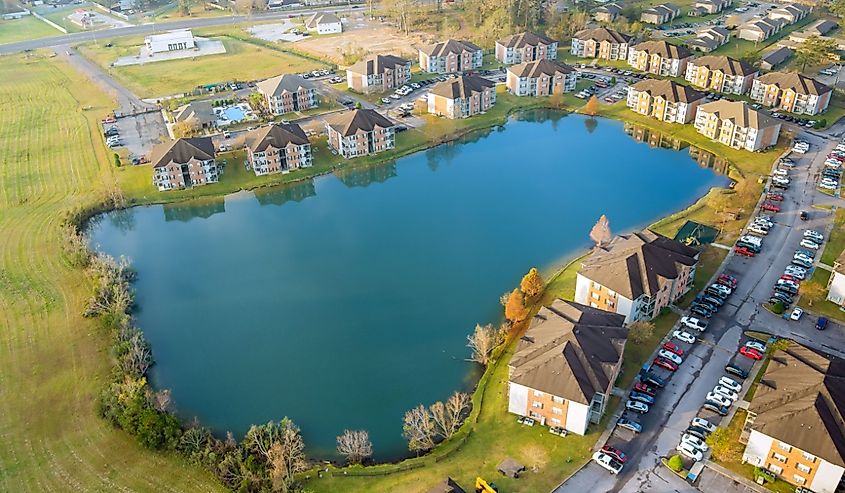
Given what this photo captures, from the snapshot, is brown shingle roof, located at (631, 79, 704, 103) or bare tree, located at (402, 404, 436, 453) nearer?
bare tree, located at (402, 404, 436, 453)

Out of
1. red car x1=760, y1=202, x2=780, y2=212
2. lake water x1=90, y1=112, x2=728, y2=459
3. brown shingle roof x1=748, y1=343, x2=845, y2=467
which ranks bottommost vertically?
lake water x1=90, y1=112, x2=728, y2=459

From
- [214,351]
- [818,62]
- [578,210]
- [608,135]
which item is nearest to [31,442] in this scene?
[214,351]

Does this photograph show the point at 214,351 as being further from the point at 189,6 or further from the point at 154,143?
the point at 189,6

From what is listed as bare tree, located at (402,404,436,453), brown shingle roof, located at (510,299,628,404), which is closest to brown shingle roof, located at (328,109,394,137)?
brown shingle roof, located at (510,299,628,404)

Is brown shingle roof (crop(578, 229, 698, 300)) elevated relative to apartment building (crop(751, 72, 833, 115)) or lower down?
lower down

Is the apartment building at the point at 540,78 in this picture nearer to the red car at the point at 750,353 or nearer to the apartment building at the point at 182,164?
the apartment building at the point at 182,164

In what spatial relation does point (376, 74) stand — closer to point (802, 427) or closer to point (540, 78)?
point (540, 78)

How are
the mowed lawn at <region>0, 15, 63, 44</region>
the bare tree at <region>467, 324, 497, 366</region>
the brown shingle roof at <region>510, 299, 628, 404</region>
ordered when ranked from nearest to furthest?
the brown shingle roof at <region>510, 299, 628, 404</region> < the bare tree at <region>467, 324, 497, 366</region> < the mowed lawn at <region>0, 15, 63, 44</region>

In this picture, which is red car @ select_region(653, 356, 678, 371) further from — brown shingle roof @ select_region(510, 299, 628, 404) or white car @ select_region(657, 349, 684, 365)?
brown shingle roof @ select_region(510, 299, 628, 404)
